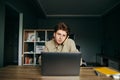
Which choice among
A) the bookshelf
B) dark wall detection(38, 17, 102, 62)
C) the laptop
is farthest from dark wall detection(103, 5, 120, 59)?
the laptop

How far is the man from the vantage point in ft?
6.09

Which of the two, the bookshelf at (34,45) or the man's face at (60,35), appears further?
the bookshelf at (34,45)

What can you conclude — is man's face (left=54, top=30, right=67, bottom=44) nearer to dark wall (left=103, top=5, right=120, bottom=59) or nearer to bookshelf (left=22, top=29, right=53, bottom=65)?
bookshelf (left=22, top=29, right=53, bottom=65)

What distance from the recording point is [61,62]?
152cm

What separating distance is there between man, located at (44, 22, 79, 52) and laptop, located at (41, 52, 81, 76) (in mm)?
372

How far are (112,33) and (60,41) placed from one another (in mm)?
6285

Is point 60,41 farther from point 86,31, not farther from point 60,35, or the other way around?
point 86,31

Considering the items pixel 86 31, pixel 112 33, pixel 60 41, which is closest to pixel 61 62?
pixel 60 41

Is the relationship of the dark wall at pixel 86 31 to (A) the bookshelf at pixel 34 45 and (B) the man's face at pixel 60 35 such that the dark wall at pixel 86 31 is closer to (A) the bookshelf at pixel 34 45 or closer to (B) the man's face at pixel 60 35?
(A) the bookshelf at pixel 34 45

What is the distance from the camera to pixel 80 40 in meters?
9.15

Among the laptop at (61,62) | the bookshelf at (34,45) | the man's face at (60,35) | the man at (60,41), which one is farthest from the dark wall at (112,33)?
the laptop at (61,62)

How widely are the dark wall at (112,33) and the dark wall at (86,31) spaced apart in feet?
1.37

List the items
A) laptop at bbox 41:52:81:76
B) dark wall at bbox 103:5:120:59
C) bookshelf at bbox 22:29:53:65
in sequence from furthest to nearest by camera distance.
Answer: dark wall at bbox 103:5:120:59, bookshelf at bbox 22:29:53:65, laptop at bbox 41:52:81:76

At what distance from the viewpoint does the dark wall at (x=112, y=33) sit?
277 inches
